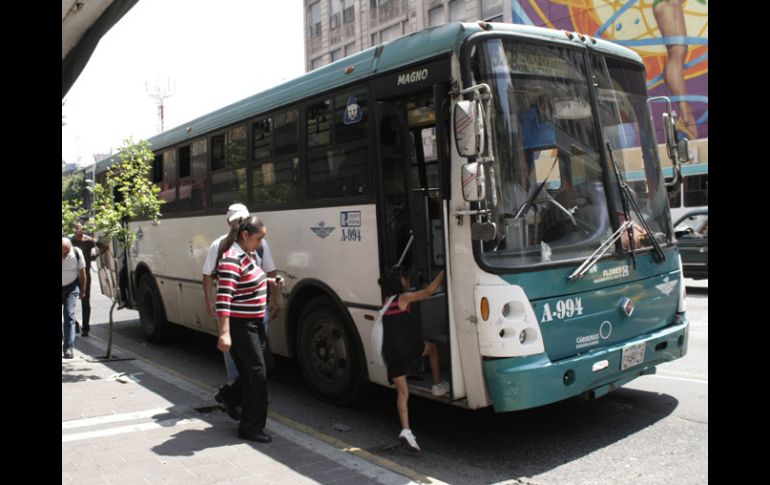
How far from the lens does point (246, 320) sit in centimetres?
566

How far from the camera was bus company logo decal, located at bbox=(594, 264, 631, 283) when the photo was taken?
539cm

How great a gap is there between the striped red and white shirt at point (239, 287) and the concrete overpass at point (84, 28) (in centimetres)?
203

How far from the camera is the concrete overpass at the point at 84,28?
5.84 m

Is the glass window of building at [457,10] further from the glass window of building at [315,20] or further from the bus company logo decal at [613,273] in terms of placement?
the bus company logo decal at [613,273]

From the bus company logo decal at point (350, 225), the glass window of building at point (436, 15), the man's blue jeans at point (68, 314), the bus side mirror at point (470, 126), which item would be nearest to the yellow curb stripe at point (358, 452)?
the bus company logo decal at point (350, 225)

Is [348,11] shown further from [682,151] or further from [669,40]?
[682,151]

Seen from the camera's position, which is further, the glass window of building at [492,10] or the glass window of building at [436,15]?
the glass window of building at [436,15]

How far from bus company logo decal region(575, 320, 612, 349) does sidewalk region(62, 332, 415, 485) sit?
1.64 meters

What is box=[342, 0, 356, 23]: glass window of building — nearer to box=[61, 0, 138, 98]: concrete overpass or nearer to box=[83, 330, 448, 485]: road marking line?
box=[61, 0, 138, 98]: concrete overpass

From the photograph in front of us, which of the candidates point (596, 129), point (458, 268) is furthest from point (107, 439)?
point (596, 129)

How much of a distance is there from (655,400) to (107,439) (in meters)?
4.86

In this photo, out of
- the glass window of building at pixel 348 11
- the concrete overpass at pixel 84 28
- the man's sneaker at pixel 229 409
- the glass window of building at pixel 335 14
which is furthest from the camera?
the glass window of building at pixel 335 14
